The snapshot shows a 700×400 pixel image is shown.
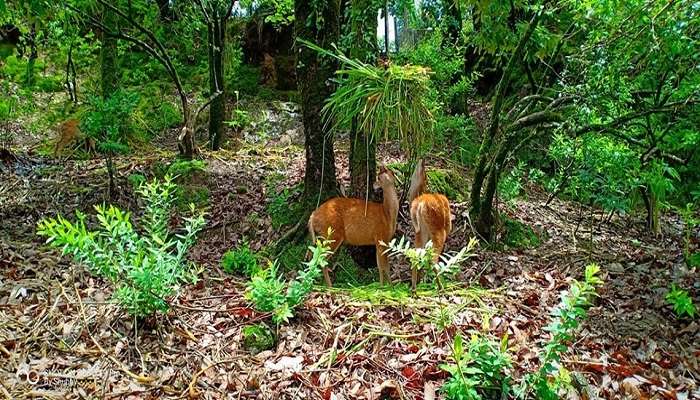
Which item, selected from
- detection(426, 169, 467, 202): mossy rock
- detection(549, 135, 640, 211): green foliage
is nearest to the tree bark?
detection(549, 135, 640, 211): green foliage

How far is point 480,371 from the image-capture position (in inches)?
111

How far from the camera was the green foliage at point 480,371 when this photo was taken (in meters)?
2.76

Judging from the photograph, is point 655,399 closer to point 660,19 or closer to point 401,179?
point 660,19

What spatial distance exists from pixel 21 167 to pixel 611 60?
698 cm

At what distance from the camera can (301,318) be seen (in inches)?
138

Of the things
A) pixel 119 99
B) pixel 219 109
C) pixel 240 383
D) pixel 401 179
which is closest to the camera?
pixel 240 383

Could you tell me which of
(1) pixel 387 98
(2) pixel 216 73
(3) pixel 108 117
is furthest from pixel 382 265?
(2) pixel 216 73

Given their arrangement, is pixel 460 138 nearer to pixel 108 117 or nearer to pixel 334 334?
pixel 108 117

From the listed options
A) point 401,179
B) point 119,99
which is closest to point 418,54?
point 401,179

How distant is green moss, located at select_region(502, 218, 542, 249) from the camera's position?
222 inches

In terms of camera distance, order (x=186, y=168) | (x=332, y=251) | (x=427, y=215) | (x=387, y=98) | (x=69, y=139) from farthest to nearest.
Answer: (x=69, y=139)
(x=186, y=168)
(x=332, y=251)
(x=427, y=215)
(x=387, y=98)

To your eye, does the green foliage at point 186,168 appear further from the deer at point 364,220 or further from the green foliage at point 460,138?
the green foliage at point 460,138

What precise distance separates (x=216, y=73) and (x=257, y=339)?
19.7 feet

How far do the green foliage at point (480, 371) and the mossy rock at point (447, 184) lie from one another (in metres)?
3.71
